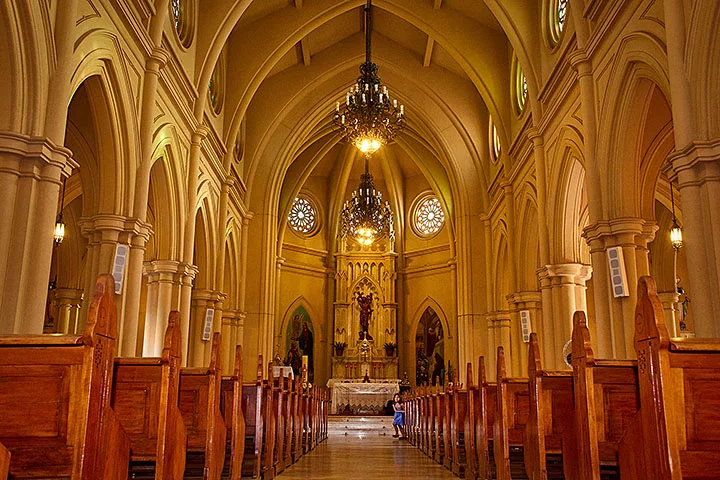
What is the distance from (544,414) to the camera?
5.57 meters

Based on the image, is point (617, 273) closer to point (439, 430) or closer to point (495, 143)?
point (439, 430)

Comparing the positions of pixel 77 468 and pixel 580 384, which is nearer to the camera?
pixel 77 468

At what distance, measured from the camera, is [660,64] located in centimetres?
869

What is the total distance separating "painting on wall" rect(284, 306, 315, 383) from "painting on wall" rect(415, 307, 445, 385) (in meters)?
4.41

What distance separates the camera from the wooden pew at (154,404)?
4496mm

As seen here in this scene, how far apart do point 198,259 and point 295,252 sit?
11.4 meters

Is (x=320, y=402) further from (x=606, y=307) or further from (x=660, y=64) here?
(x=660, y=64)

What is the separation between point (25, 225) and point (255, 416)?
331 centimetres

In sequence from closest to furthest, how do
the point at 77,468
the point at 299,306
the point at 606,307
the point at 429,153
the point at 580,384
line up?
the point at 77,468 < the point at 580,384 < the point at 606,307 < the point at 429,153 < the point at 299,306

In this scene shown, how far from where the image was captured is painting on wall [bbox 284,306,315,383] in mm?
27500

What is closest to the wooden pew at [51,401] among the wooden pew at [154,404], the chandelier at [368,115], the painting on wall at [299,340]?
the wooden pew at [154,404]

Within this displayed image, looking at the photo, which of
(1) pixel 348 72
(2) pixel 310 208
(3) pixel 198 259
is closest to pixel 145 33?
(3) pixel 198 259

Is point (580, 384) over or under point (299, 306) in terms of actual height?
under

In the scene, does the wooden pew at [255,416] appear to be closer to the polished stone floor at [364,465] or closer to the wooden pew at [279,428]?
the polished stone floor at [364,465]
